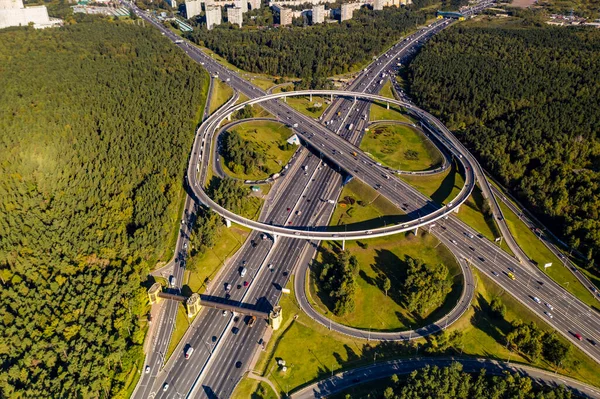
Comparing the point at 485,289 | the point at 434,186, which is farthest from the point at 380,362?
the point at 434,186

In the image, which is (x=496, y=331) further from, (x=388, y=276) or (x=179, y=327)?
(x=179, y=327)

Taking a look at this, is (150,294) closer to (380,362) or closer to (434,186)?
(380,362)

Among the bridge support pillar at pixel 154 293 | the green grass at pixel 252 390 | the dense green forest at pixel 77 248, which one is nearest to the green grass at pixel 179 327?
the bridge support pillar at pixel 154 293

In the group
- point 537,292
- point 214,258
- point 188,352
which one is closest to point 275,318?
point 188,352

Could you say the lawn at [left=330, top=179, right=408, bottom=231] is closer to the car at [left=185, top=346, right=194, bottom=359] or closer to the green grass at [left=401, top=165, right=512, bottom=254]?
the green grass at [left=401, top=165, right=512, bottom=254]

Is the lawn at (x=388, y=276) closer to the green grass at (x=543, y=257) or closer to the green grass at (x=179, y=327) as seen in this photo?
the green grass at (x=543, y=257)

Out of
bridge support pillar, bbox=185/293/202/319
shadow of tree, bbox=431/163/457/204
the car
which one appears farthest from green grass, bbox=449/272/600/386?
bridge support pillar, bbox=185/293/202/319
